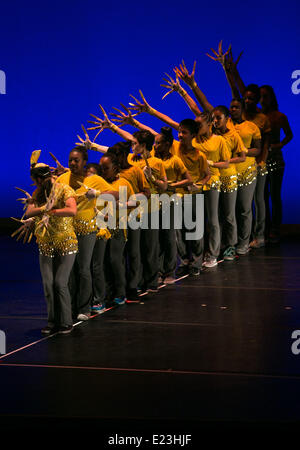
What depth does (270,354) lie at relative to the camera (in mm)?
4328

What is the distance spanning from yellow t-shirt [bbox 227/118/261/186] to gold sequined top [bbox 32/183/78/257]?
117 inches

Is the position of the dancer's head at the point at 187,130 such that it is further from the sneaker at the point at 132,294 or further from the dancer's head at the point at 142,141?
the sneaker at the point at 132,294

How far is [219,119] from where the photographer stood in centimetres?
705

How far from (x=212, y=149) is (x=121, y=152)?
1.49m

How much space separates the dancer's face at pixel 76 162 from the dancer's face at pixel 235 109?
2.51 meters

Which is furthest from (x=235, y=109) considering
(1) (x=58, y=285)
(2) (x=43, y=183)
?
(1) (x=58, y=285)

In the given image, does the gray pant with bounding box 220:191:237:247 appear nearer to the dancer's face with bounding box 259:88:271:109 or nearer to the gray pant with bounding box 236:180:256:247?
the gray pant with bounding box 236:180:256:247

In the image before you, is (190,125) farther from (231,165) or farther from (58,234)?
(58,234)

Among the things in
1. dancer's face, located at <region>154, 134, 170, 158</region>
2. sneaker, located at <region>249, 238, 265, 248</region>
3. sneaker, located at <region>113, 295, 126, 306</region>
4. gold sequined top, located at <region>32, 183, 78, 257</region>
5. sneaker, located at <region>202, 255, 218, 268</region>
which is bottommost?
sneaker, located at <region>113, 295, 126, 306</region>

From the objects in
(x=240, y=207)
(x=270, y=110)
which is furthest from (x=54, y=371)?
(x=270, y=110)

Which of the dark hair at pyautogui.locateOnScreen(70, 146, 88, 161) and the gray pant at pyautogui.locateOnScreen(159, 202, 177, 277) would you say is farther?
the gray pant at pyautogui.locateOnScreen(159, 202, 177, 277)

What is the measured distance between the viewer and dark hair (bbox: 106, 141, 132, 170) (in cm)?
563

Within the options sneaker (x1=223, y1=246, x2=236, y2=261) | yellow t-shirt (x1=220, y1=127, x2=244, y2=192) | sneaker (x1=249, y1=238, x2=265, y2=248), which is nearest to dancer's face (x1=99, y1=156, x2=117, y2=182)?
yellow t-shirt (x1=220, y1=127, x2=244, y2=192)
